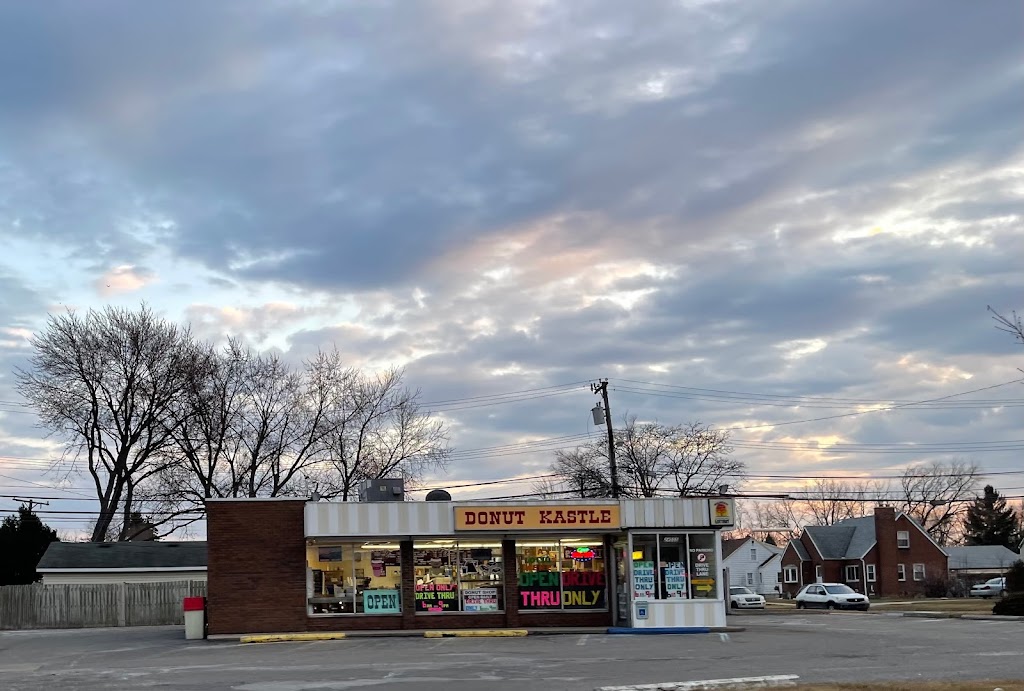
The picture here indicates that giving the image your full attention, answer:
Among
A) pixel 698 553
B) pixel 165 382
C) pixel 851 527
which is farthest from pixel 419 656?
pixel 851 527

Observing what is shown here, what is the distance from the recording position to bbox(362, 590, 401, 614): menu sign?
33.3 meters

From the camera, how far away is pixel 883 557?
81938mm

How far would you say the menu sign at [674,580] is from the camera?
33312 millimetres

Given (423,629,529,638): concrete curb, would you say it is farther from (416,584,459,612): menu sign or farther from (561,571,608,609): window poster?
(561,571,608,609): window poster

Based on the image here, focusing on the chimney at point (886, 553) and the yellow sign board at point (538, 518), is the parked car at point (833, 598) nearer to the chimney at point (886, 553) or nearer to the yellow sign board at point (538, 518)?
the chimney at point (886, 553)

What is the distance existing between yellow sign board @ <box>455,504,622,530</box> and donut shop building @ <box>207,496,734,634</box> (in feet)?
0.10

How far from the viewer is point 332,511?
32875 millimetres

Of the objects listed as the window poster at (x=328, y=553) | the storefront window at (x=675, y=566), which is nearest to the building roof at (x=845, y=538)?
the storefront window at (x=675, y=566)

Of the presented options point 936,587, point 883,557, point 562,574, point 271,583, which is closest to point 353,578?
point 271,583

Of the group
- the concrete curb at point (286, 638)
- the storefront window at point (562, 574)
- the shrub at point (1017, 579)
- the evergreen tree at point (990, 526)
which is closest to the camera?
the concrete curb at point (286, 638)

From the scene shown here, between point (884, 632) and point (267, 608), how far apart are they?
→ 18.4 metres

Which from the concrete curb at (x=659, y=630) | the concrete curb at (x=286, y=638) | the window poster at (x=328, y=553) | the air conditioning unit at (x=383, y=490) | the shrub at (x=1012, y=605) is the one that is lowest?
the shrub at (x=1012, y=605)

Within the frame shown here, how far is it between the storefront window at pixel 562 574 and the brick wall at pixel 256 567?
23.4 feet

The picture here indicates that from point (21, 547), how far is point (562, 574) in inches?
1412
